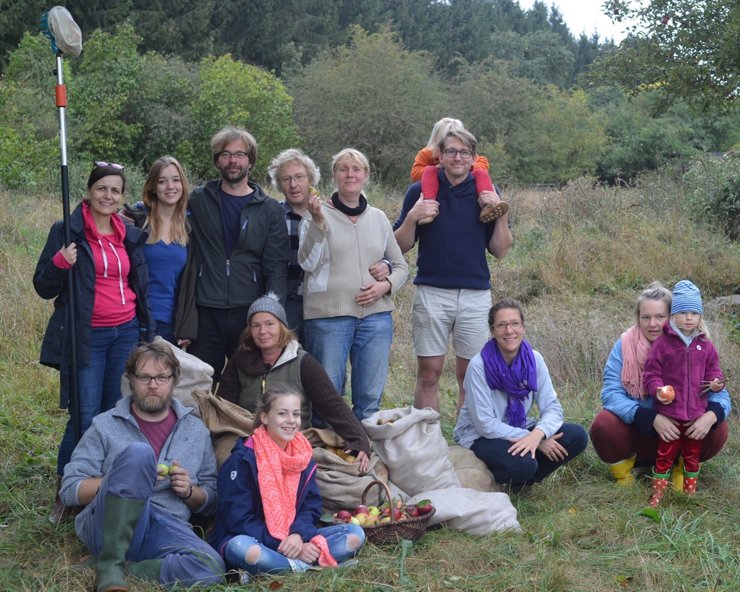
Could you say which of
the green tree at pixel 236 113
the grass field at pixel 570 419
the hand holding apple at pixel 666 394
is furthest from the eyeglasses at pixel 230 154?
the green tree at pixel 236 113

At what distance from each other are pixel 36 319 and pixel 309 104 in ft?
65.4

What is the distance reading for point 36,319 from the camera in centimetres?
823

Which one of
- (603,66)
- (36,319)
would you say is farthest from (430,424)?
(603,66)

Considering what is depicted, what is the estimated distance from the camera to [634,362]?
529 centimetres

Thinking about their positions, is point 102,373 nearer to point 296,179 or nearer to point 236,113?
point 296,179

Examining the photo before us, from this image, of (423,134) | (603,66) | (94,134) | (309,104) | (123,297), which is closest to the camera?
(123,297)

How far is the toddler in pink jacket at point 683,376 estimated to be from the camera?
505 centimetres

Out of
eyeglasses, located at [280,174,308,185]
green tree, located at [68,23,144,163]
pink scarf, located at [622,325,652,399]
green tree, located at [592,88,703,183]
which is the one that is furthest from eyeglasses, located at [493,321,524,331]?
green tree, located at [592,88,703,183]

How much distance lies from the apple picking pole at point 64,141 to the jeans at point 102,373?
45 mm

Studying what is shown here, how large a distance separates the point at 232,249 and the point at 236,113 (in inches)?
749

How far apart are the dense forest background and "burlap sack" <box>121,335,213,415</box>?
20.8 feet

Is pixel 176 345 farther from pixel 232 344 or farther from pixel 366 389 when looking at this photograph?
pixel 366 389

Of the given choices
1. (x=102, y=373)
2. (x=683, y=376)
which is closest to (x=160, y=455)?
(x=102, y=373)

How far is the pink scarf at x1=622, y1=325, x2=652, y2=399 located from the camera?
5277 millimetres
